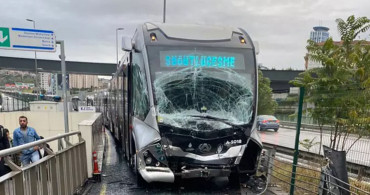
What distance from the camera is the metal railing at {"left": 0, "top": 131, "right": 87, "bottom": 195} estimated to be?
330 centimetres

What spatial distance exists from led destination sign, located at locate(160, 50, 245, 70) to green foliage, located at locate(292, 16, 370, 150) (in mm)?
2231

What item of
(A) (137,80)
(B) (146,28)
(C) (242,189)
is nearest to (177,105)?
(A) (137,80)

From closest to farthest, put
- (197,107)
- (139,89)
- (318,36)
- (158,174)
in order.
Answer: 1. (158,174)
2. (197,107)
3. (139,89)
4. (318,36)

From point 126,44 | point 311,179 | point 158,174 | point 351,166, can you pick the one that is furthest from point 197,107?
point 351,166

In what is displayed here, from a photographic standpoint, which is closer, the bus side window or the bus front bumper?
the bus front bumper

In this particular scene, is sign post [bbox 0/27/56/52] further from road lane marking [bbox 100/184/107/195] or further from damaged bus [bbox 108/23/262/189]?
road lane marking [bbox 100/184/107/195]

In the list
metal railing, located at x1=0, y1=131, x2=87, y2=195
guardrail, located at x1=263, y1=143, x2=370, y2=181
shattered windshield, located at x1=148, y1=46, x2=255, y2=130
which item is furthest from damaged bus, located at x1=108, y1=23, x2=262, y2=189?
guardrail, located at x1=263, y1=143, x2=370, y2=181

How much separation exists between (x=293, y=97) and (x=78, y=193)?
5.59m

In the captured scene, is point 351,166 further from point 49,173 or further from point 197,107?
point 49,173

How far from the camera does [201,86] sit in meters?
6.13

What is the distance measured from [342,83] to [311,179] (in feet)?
7.86

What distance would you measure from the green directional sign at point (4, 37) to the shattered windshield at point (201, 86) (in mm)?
3718

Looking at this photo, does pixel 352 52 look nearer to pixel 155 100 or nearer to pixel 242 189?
pixel 242 189

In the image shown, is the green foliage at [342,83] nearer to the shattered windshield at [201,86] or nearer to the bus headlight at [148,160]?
the shattered windshield at [201,86]
